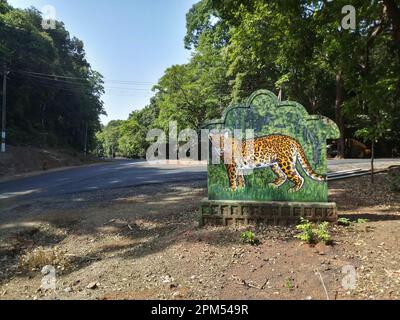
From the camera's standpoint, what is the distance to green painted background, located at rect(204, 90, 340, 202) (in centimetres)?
745

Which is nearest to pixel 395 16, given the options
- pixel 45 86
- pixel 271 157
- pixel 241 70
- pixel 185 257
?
pixel 271 157

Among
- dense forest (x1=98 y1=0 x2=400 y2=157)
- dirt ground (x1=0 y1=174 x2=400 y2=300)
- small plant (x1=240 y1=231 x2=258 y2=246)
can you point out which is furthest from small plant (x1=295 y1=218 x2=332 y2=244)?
dense forest (x1=98 y1=0 x2=400 y2=157)

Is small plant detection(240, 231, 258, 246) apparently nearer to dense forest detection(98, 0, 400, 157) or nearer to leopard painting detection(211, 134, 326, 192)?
leopard painting detection(211, 134, 326, 192)

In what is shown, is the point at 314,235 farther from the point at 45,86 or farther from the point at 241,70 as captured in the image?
the point at 45,86

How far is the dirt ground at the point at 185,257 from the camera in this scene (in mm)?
5020

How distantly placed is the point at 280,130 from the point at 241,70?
78.9ft

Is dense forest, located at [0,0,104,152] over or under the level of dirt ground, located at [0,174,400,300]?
over

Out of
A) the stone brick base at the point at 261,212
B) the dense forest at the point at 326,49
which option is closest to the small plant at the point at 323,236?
the stone brick base at the point at 261,212

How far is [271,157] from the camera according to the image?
755 centimetres

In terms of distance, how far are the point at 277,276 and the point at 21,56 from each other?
126 ft

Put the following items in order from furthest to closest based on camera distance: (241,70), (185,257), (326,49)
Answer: (241,70) → (326,49) → (185,257)

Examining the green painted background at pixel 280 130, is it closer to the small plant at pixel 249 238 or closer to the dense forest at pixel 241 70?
the small plant at pixel 249 238

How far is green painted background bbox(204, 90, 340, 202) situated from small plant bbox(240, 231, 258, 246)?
44.3 inches
